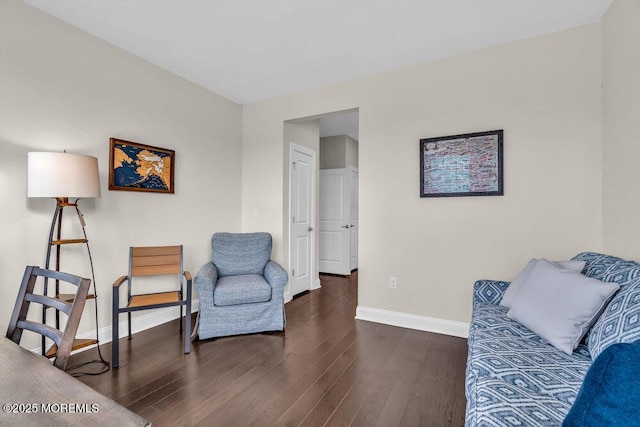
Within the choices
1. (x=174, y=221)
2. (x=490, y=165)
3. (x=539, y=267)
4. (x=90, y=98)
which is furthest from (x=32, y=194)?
(x=490, y=165)

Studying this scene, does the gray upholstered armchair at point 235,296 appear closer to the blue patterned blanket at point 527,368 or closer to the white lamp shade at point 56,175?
the white lamp shade at point 56,175

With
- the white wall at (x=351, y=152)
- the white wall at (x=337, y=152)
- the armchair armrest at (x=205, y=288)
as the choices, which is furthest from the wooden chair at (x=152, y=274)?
the white wall at (x=351, y=152)

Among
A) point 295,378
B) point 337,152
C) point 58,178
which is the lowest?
point 295,378

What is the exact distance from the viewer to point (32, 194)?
72.7 inches

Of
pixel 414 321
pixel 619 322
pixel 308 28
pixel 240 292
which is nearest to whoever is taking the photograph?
pixel 619 322

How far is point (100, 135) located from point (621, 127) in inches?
155

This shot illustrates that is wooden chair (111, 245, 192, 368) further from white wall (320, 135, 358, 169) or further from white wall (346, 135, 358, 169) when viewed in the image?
white wall (346, 135, 358, 169)

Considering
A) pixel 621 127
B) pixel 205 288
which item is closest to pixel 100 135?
pixel 205 288

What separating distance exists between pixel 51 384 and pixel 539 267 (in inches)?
86.7

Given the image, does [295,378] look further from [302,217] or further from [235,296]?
[302,217]

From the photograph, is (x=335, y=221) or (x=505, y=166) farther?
(x=335, y=221)

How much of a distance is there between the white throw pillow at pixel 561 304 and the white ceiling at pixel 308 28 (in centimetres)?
191

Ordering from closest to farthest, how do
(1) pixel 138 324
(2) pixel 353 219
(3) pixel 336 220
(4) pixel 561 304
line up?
(4) pixel 561 304
(1) pixel 138 324
(3) pixel 336 220
(2) pixel 353 219

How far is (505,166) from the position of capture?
251cm
